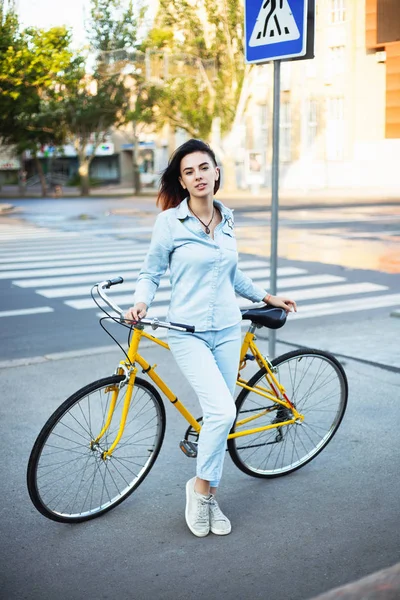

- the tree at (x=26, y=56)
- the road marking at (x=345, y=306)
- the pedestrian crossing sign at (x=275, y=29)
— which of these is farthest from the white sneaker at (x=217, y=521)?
the tree at (x=26, y=56)

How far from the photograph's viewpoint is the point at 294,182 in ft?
164

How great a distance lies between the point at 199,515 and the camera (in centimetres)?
366

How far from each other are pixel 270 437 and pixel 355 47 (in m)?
43.1

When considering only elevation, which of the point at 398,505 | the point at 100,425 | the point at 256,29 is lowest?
the point at 398,505

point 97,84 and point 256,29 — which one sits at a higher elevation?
point 97,84

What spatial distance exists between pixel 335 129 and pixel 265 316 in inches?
1795

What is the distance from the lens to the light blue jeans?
11.8 feet

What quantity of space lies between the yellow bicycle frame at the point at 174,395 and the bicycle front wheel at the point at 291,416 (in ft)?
0.10

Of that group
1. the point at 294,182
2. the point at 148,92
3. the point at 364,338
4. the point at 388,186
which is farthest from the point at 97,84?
the point at 364,338

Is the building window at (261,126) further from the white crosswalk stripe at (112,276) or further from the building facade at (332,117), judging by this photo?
the white crosswalk stripe at (112,276)

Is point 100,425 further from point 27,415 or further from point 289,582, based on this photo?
point 27,415

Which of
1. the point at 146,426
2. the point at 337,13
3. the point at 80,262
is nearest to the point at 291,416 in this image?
the point at 146,426

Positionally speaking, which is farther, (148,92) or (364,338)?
(148,92)

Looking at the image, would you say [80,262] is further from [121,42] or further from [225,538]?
[121,42]
